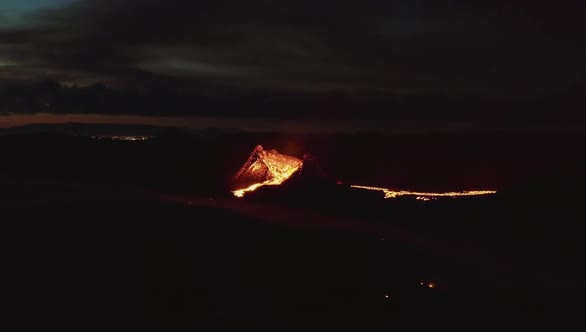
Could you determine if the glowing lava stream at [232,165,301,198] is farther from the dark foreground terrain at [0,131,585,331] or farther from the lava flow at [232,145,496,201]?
the dark foreground terrain at [0,131,585,331]

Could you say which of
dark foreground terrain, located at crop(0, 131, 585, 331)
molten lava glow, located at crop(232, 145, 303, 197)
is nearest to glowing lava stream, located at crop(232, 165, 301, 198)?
molten lava glow, located at crop(232, 145, 303, 197)

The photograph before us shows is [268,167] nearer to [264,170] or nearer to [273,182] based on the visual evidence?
[264,170]

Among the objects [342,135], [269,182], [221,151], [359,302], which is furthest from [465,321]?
→ [342,135]

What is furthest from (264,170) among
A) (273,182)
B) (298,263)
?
(298,263)

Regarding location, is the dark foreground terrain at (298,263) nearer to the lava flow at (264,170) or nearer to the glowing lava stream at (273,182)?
the glowing lava stream at (273,182)

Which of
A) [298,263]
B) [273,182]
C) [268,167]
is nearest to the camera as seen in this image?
[298,263]

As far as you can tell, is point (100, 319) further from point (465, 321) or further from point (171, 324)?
point (465, 321)

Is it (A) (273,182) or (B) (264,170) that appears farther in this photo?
(B) (264,170)
